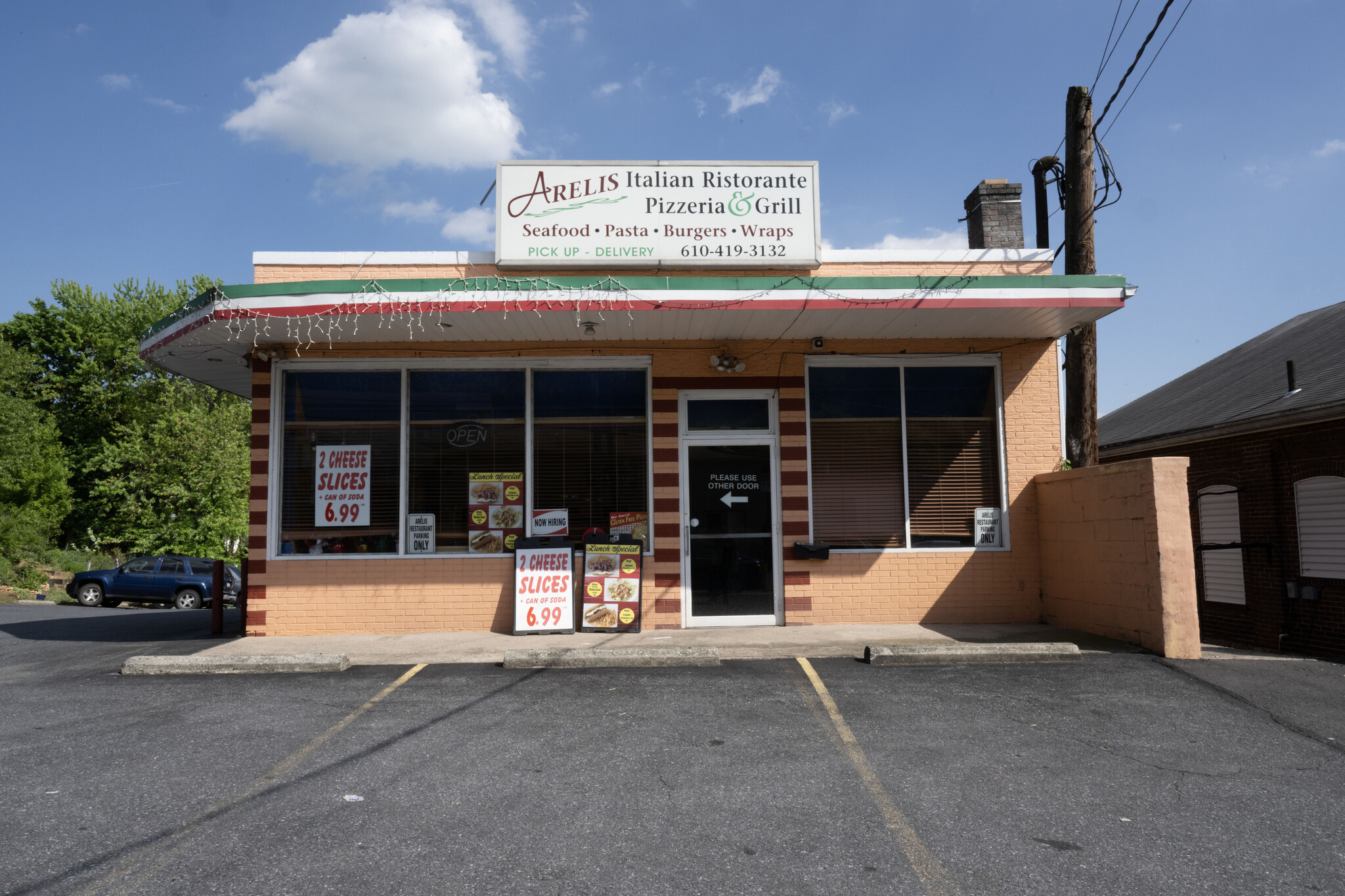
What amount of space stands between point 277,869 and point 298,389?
712 centimetres

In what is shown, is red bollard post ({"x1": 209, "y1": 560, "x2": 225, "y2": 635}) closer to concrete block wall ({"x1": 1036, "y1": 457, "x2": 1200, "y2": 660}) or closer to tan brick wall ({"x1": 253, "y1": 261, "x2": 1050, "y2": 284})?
tan brick wall ({"x1": 253, "y1": 261, "x2": 1050, "y2": 284})

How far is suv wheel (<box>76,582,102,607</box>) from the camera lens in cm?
2223

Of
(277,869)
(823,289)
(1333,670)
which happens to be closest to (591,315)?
(823,289)

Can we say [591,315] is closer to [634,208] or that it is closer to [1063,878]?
[634,208]

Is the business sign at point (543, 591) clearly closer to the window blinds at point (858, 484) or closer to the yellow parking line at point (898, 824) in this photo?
the window blinds at point (858, 484)

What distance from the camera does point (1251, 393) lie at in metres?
13.6

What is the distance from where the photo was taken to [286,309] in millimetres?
8109

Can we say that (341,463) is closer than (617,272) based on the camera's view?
No

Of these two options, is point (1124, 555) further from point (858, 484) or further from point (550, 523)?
point (550, 523)

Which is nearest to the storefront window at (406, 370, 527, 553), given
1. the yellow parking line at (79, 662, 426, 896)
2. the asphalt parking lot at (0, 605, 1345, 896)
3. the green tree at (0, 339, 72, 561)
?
the asphalt parking lot at (0, 605, 1345, 896)

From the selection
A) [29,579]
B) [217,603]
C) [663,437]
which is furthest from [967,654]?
[29,579]

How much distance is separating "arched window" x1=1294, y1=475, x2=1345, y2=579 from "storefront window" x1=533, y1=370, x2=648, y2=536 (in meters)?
10.1

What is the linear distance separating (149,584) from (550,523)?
18.0 m

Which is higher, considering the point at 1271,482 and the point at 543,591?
the point at 1271,482
